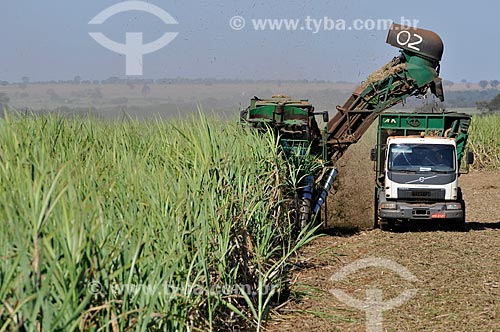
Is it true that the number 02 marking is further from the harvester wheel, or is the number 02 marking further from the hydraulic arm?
the harvester wheel

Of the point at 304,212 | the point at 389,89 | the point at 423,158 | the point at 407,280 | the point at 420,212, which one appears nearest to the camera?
the point at 407,280

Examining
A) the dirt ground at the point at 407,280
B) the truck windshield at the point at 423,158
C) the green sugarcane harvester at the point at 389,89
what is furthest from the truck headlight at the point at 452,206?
the green sugarcane harvester at the point at 389,89

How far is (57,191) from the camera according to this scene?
5129mm

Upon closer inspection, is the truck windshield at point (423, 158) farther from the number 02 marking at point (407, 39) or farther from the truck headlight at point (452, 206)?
the number 02 marking at point (407, 39)

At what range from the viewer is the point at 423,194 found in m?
15.7

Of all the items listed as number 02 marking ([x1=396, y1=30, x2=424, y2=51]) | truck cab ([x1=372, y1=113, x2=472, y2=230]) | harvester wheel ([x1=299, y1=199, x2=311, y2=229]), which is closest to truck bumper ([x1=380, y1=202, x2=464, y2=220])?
truck cab ([x1=372, y1=113, x2=472, y2=230])

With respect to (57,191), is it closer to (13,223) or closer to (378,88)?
(13,223)

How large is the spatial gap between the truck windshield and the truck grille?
38cm

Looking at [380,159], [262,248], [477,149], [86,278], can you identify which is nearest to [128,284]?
[86,278]

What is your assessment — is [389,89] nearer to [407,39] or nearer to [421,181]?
[407,39]
